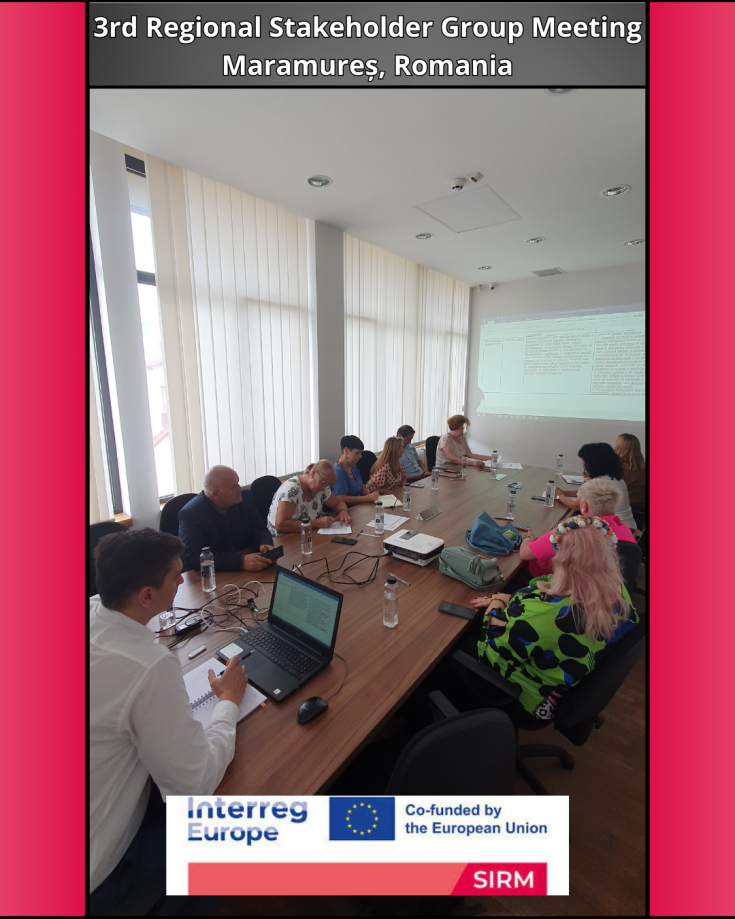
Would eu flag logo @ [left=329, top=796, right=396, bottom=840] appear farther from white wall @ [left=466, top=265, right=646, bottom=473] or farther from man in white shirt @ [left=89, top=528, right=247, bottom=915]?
white wall @ [left=466, top=265, right=646, bottom=473]

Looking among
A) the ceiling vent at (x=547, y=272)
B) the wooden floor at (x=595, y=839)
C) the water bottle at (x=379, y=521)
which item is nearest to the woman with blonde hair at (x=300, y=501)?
the water bottle at (x=379, y=521)

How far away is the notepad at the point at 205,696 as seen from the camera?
3.78 ft

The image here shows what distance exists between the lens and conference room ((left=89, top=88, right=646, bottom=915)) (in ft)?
4.65

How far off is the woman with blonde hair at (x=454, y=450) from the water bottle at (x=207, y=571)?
9.92ft

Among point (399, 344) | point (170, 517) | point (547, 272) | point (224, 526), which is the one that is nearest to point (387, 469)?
point (224, 526)

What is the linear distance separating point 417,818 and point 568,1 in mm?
2085

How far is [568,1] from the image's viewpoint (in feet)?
3.33

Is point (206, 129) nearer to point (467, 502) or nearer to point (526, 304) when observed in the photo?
point (467, 502)

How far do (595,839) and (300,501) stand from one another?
214 cm

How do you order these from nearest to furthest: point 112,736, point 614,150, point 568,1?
point 112,736 → point 568,1 → point 614,150

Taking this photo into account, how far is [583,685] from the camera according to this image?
140 centimetres

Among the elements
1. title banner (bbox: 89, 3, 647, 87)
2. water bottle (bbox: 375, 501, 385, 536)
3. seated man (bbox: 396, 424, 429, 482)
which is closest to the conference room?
water bottle (bbox: 375, 501, 385, 536)

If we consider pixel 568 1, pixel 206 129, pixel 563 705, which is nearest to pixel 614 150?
pixel 568 1

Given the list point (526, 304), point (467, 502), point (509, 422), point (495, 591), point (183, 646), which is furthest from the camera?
point (509, 422)
